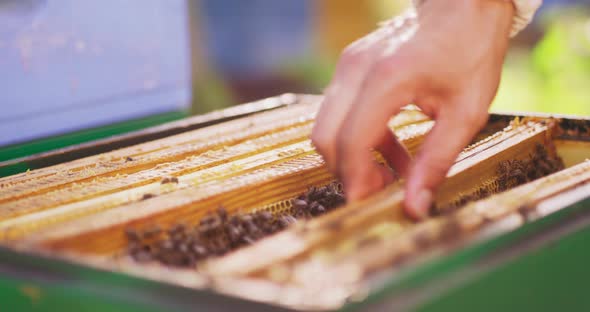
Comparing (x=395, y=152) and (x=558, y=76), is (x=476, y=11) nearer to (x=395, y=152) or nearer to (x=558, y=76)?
(x=395, y=152)

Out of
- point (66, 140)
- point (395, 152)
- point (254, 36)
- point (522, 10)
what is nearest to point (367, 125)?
point (395, 152)

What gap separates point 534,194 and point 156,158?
145 cm

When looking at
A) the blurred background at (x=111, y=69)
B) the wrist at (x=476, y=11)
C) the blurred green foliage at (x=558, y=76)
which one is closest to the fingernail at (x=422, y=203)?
the wrist at (x=476, y=11)

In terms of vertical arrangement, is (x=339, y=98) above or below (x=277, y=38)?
above

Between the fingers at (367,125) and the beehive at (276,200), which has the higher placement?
the fingers at (367,125)

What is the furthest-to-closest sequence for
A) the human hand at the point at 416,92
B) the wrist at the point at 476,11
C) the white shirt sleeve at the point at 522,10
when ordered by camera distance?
the white shirt sleeve at the point at 522,10 → the wrist at the point at 476,11 → the human hand at the point at 416,92

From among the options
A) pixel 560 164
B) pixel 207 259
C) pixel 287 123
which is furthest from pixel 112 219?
pixel 560 164

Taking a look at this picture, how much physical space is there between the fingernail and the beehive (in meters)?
0.04

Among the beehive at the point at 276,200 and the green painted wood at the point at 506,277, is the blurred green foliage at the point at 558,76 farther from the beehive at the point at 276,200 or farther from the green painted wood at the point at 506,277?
the green painted wood at the point at 506,277

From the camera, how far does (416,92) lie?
210cm

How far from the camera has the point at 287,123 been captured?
331 centimetres

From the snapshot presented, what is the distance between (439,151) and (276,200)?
1.90 feet

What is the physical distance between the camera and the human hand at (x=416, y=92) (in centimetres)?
196

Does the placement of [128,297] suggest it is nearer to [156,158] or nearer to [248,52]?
[156,158]
